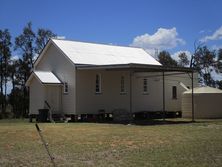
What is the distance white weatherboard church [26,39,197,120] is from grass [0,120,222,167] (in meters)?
12.1

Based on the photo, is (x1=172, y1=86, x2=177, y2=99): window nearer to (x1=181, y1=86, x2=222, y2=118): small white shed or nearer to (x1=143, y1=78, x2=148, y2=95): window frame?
(x1=143, y1=78, x2=148, y2=95): window frame

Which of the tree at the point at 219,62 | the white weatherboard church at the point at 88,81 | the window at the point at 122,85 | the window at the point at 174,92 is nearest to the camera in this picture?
the white weatherboard church at the point at 88,81

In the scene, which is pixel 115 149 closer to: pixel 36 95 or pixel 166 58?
pixel 36 95

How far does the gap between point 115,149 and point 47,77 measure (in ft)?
69.6

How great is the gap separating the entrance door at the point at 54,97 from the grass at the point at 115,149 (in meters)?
14.2

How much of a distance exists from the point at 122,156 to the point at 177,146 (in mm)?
3324

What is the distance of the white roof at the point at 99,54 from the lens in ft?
123

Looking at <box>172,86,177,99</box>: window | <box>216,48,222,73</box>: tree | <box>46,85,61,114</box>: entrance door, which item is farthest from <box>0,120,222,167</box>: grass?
<box>216,48,222,73</box>: tree

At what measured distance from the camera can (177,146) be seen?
59.7ft

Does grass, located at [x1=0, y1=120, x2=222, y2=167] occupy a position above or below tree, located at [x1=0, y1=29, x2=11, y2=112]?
below

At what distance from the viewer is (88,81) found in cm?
3712

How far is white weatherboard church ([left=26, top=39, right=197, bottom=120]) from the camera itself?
36500 millimetres

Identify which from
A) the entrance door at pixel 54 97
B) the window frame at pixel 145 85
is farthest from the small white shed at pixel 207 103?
the entrance door at pixel 54 97

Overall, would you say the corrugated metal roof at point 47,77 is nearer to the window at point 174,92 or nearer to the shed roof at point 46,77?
the shed roof at point 46,77
